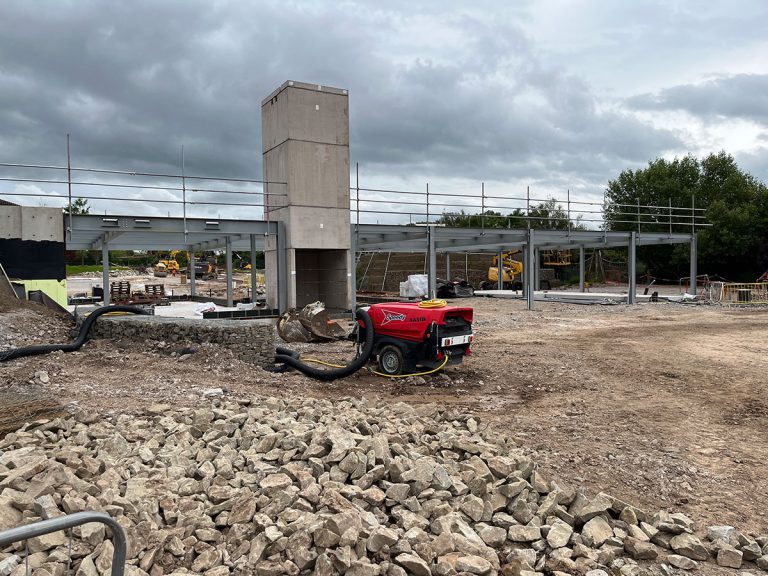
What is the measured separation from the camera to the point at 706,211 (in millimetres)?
38156

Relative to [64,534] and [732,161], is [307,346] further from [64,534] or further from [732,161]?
[732,161]

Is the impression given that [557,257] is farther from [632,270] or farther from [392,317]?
[392,317]

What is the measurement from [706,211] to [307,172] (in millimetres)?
31344

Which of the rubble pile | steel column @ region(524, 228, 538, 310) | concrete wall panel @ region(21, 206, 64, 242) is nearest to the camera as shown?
the rubble pile

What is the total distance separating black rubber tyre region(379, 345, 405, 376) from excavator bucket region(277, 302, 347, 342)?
13.1 feet

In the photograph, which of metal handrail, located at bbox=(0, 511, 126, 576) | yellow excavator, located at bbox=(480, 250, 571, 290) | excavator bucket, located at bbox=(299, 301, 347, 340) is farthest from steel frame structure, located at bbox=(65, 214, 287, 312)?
yellow excavator, located at bbox=(480, 250, 571, 290)

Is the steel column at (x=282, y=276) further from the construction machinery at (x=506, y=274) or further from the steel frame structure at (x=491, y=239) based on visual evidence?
the construction machinery at (x=506, y=274)

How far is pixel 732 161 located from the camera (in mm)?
42656

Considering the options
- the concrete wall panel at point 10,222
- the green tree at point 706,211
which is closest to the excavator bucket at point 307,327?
the concrete wall panel at point 10,222

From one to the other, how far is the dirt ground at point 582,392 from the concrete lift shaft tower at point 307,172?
5819 mm

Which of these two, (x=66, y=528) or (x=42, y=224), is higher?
(x=42, y=224)

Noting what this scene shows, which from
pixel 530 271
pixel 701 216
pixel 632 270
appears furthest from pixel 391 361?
pixel 701 216

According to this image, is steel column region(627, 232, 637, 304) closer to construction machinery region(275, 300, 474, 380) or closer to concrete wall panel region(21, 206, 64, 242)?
construction machinery region(275, 300, 474, 380)

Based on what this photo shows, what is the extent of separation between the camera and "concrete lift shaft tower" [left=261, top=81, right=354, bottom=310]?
57.5 ft
